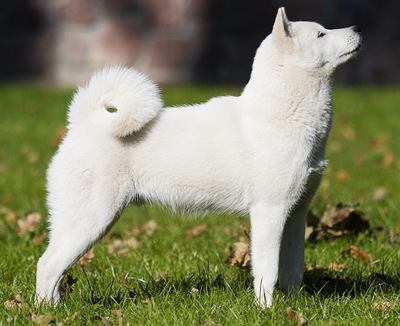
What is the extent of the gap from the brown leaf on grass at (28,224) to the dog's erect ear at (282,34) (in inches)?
94.4

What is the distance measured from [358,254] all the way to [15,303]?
6.45ft

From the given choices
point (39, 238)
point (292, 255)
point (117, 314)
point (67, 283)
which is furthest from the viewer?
point (39, 238)

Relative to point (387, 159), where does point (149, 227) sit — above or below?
above

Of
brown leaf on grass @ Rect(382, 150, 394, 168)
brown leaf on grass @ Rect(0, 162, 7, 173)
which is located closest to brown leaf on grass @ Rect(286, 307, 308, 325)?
brown leaf on grass @ Rect(382, 150, 394, 168)

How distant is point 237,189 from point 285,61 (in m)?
0.61

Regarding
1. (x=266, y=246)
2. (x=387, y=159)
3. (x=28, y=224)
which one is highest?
(x=266, y=246)

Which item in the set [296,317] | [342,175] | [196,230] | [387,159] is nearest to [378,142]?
[387,159]

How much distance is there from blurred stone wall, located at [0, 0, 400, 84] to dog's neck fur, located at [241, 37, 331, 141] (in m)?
8.41

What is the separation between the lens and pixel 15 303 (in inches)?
157

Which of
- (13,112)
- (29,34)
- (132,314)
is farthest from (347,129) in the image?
(132,314)

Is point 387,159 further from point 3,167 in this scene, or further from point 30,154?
point 3,167

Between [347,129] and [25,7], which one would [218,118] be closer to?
[347,129]

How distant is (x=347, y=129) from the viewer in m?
9.66

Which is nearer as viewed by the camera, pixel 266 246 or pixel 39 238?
pixel 266 246
